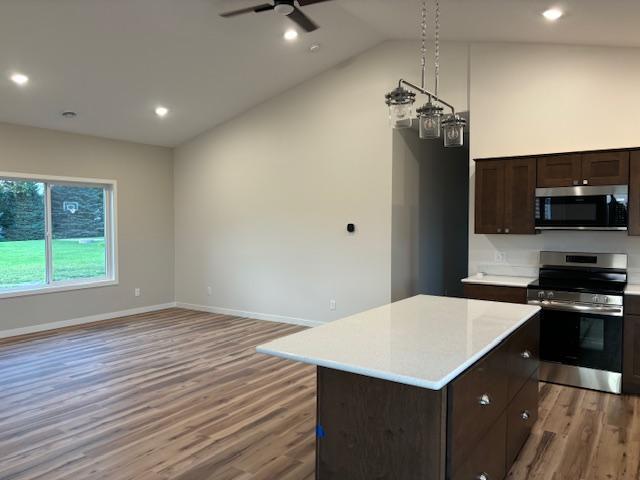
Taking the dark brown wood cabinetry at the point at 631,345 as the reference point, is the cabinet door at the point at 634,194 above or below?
above

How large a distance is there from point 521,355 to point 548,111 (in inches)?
113

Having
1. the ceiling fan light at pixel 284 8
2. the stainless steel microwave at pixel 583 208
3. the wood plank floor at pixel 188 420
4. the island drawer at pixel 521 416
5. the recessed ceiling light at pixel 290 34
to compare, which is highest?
the recessed ceiling light at pixel 290 34

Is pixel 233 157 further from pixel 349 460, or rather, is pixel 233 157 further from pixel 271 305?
pixel 349 460

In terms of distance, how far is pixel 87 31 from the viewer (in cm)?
434

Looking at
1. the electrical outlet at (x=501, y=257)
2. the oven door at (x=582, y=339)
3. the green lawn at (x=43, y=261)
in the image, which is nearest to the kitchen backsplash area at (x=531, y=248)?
the electrical outlet at (x=501, y=257)

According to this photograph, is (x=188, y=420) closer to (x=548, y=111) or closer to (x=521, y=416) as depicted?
(x=521, y=416)

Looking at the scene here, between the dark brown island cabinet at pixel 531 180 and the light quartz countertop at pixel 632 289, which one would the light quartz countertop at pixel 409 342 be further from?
the dark brown island cabinet at pixel 531 180

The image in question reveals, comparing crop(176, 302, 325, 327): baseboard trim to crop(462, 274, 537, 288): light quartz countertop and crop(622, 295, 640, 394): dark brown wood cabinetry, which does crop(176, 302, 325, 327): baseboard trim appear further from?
crop(622, 295, 640, 394): dark brown wood cabinetry

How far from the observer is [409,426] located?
6.01 ft

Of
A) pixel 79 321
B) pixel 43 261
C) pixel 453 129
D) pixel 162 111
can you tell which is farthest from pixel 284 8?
pixel 79 321

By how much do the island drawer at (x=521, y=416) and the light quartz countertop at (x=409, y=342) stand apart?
466 mm

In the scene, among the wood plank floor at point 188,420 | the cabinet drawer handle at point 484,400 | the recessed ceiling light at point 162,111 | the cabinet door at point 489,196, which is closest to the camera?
the cabinet drawer handle at point 484,400

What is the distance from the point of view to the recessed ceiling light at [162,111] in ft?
20.4

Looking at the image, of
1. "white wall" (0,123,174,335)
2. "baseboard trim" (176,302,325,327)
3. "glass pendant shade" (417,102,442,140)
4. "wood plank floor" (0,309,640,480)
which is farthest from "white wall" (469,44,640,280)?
"white wall" (0,123,174,335)
